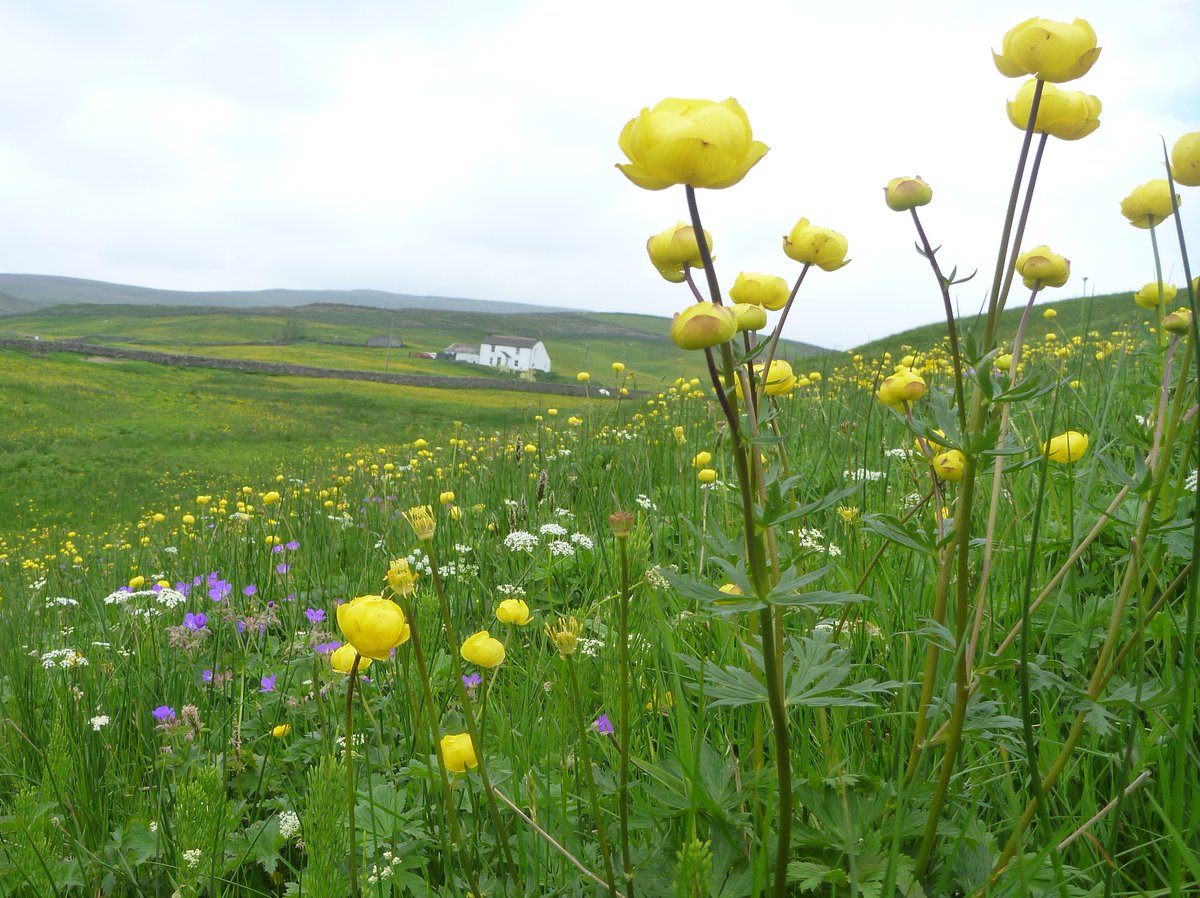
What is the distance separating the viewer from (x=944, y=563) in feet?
4.20

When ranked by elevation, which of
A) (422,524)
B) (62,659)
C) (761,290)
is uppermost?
(761,290)

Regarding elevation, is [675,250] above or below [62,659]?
above

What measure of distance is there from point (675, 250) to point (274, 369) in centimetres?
4802

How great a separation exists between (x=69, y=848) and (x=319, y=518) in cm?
290

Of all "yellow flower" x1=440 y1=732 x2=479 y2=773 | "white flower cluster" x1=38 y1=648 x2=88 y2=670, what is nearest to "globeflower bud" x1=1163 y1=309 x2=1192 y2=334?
"yellow flower" x1=440 y1=732 x2=479 y2=773

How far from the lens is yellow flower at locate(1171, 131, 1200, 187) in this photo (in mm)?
1273

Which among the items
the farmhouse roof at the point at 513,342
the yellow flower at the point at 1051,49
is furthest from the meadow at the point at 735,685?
the farmhouse roof at the point at 513,342

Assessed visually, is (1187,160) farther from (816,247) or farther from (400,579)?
(400,579)

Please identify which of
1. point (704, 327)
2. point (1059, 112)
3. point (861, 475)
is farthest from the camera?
point (861, 475)

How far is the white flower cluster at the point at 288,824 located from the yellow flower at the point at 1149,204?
1.92 meters

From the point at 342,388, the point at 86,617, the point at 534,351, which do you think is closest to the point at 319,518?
the point at 86,617

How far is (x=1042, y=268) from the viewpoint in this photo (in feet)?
4.48

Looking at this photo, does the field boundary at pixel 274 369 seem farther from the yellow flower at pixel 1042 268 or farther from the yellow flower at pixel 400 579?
the yellow flower at pixel 400 579

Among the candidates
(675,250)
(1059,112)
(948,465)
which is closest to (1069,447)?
(948,465)
